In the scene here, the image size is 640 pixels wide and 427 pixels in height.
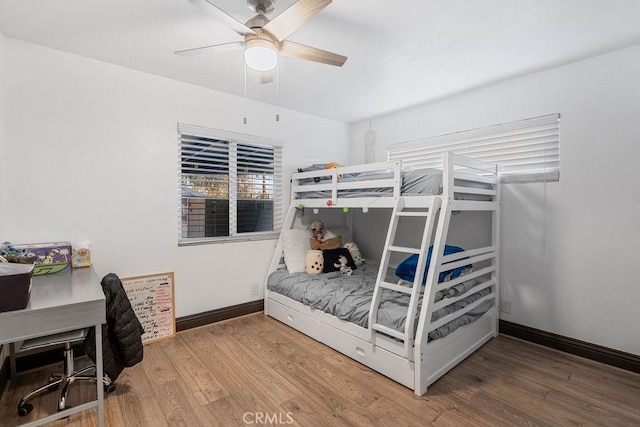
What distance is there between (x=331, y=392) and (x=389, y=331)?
0.56 m

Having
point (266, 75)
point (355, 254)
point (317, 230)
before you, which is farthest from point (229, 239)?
point (266, 75)

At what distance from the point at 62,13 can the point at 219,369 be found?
2.56 meters

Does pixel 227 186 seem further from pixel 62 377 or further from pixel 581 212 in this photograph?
pixel 581 212

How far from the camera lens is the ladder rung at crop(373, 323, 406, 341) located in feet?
6.65

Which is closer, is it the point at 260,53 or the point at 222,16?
the point at 222,16

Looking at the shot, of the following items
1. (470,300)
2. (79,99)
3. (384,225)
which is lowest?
(470,300)

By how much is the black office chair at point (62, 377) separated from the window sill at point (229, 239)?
45.8 inches

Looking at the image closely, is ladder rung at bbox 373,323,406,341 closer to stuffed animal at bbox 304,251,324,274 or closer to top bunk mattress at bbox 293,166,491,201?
top bunk mattress at bbox 293,166,491,201

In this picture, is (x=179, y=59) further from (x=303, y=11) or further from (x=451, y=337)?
(x=451, y=337)

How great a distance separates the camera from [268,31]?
5.29ft

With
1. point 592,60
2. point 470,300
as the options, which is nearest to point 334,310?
point 470,300

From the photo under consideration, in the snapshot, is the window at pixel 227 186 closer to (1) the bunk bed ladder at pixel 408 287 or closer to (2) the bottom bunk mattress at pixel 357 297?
(2) the bottom bunk mattress at pixel 357 297

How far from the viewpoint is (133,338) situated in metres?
1.99

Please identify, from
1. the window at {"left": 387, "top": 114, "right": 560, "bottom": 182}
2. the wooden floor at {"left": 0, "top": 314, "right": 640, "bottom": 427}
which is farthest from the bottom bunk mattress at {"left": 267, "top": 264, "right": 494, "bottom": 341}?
the window at {"left": 387, "top": 114, "right": 560, "bottom": 182}
